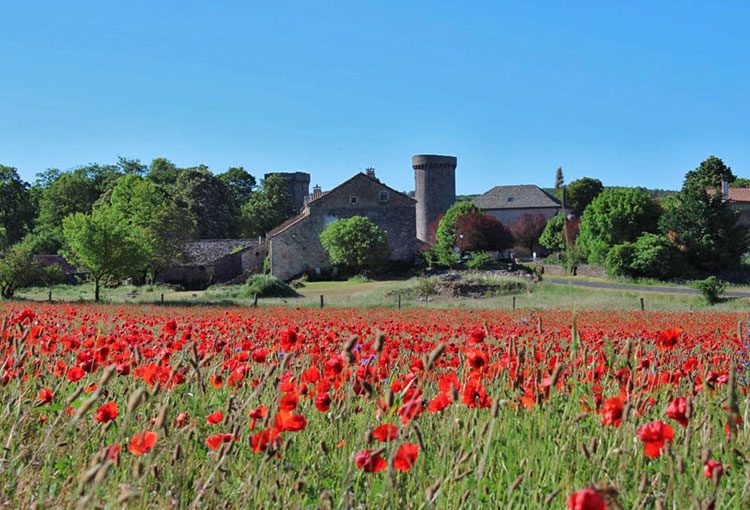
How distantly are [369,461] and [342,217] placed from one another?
52948mm

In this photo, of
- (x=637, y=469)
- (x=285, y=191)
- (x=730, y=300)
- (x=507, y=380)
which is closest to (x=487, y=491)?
(x=637, y=469)

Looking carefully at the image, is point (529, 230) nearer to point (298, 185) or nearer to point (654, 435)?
point (298, 185)

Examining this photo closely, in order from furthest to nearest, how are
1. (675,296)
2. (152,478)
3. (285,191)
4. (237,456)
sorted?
(285,191)
(675,296)
(237,456)
(152,478)

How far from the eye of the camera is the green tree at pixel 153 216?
50.8m

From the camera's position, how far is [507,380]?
163 inches

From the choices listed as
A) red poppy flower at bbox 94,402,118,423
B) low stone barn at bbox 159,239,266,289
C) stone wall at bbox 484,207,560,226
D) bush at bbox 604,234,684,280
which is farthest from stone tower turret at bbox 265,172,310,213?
red poppy flower at bbox 94,402,118,423

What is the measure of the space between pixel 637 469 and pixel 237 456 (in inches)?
72.4

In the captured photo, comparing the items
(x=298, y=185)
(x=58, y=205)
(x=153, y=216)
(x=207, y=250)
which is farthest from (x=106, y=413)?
(x=298, y=185)

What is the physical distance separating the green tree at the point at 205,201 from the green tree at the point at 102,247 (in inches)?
1196

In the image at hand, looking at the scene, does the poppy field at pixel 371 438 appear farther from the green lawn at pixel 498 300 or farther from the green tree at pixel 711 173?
the green tree at pixel 711 173

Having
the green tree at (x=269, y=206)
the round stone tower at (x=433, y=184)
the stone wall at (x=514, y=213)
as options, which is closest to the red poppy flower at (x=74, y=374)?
the green tree at (x=269, y=206)

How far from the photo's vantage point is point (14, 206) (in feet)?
236

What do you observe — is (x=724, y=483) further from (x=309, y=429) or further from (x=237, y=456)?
(x=237, y=456)

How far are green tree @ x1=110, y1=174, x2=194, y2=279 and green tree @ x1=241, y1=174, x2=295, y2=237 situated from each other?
18.5 meters
